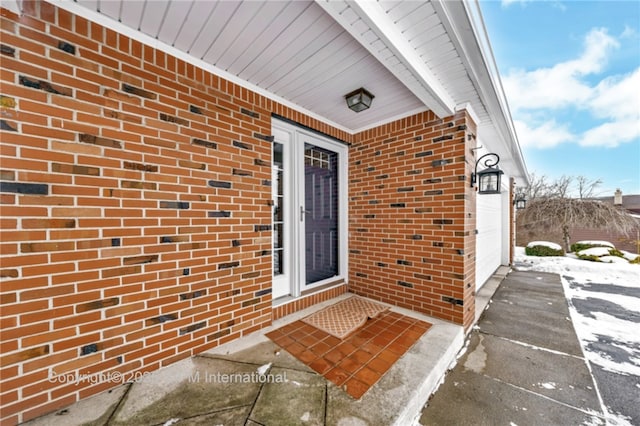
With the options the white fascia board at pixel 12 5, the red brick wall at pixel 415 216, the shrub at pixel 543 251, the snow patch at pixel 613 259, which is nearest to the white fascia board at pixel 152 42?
the white fascia board at pixel 12 5

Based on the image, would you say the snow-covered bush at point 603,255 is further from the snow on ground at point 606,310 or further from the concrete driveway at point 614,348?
the concrete driveway at point 614,348

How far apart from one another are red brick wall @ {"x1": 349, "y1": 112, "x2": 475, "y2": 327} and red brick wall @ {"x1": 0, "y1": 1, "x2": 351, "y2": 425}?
1763mm

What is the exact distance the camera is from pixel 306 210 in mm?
2945

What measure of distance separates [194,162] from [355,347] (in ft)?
6.86

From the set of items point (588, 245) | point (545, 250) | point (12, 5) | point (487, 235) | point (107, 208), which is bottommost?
point (545, 250)

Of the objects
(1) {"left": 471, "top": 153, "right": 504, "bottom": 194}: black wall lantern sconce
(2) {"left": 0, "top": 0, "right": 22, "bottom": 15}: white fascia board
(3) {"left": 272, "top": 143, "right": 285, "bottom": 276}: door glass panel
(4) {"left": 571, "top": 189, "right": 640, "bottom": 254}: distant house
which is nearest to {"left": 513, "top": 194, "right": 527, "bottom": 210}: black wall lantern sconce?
(1) {"left": 471, "top": 153, "right": 504, "bottom": 194}: black wall lantern sconce

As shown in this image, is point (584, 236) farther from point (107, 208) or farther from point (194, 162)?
point (107, 208)

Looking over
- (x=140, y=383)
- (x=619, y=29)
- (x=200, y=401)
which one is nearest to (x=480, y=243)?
(x=200, y=401)

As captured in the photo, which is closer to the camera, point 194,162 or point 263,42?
point 263,42

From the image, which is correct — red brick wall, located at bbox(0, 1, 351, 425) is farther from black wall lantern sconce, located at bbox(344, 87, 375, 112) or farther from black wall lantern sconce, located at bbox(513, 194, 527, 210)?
black wall lantern sconce, located at bbox(513, 194, 527, 210)

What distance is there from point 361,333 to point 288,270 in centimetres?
Answer: 108

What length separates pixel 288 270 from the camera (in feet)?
9.05

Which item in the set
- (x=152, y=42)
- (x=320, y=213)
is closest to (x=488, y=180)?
(x=320, y=213)

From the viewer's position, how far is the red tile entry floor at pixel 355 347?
163cm
